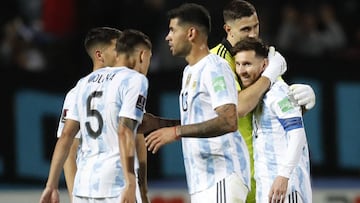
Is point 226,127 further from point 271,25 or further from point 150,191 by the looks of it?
point 271,25

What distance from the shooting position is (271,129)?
9438 millimetres

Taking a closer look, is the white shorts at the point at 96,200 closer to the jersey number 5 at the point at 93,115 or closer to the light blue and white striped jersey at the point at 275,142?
the jersey number 5 at the point at 93,115

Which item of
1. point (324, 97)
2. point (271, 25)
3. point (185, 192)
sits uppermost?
point (271, 25)

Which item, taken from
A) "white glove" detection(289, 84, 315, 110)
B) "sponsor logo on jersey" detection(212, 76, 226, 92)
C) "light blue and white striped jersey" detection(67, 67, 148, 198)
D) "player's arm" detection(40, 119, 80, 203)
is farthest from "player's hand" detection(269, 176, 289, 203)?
"player's arm" detection(40, 119, 80, 203)

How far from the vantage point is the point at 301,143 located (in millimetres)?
9219

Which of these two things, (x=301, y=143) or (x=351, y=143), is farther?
(x=351, y=143)

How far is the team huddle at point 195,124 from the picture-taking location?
8703 millimetres

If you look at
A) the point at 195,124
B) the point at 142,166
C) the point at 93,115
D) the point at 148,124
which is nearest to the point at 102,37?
the point at 148,124

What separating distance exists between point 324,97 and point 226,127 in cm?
607

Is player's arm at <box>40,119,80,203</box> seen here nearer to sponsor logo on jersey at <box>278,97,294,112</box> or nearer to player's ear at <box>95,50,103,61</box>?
player's ear at <box>95,50,103,61</box>

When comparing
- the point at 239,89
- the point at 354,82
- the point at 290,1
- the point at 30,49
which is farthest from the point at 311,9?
the point at 239,89

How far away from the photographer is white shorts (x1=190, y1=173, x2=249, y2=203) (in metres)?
8.93

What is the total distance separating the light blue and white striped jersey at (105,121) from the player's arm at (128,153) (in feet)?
0.28

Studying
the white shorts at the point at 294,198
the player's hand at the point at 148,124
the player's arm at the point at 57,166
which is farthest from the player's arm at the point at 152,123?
the white shorts at the point at 294,198
